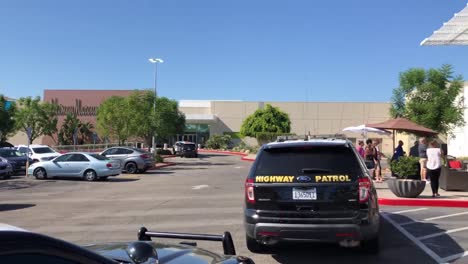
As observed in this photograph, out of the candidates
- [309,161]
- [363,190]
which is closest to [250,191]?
[309,161]

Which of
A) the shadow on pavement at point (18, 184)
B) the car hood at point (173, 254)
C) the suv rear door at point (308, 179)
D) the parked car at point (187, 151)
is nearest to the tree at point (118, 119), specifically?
the parked car at point (187, 151)

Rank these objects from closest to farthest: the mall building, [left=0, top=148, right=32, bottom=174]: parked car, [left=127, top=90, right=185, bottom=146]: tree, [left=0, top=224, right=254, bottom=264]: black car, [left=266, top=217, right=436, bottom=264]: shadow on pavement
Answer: [left=0, top=224, right=254, bottom=264]: black car, [left=266, top=217, right=436, bottom=264]: shadow on pavement, [left=0, top=148, right=32, bottom=174]: parked car, [left=127, top=90, right=185, bottom=146]: tree, the mall building

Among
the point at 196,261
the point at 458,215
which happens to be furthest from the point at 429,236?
the point at 196,261

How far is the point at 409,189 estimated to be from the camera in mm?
14789

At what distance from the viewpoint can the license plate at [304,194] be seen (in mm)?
7082

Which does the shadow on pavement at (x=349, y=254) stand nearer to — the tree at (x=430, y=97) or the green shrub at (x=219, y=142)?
the tree at (x=430, y=97)

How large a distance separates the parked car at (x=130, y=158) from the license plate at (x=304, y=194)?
941 inches

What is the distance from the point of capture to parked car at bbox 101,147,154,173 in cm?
3011

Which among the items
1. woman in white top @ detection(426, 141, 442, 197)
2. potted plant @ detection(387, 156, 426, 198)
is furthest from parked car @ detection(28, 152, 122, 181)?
woman in white top @ detection(426, 141, 442, 197)

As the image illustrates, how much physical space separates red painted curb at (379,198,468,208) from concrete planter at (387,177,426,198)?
321 millimetres

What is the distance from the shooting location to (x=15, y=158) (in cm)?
2944

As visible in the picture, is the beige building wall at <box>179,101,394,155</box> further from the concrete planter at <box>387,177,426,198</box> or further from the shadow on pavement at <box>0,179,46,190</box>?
Answer: the concrete planter at <box>387,177,426,198</box>

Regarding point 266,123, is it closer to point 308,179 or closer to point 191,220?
point 191,220

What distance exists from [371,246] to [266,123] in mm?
61669
